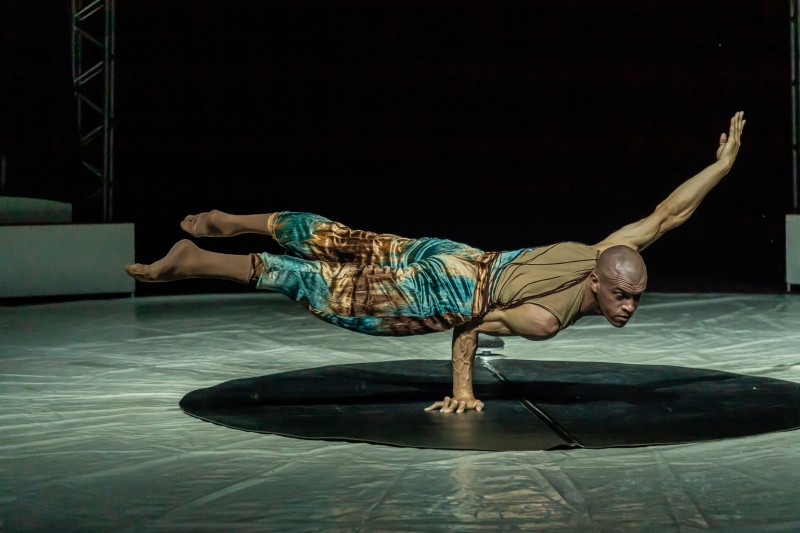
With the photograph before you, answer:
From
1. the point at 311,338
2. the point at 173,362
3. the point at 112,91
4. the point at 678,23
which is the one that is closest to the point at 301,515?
the point at 173,362

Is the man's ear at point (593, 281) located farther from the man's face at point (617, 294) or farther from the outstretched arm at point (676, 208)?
the outstretched arm at point (676, 208)

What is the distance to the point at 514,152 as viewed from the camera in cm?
1145

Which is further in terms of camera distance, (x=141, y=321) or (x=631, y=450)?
(x=141, y=321)

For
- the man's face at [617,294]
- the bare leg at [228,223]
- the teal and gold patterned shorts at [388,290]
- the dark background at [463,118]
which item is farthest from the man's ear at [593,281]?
the dark background at [463,118]

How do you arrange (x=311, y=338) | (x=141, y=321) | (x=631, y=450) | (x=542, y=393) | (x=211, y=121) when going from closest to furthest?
(x=631, y=450), (x=542, y=393), (x=311, y=338), (x=141, y=321), (x=211, y=121)

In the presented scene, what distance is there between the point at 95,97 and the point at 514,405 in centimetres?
538

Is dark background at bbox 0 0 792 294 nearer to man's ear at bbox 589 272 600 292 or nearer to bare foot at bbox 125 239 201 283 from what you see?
bare foot at bbox 125 239 201 283

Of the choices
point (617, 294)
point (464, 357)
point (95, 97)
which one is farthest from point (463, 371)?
point (95, 97)

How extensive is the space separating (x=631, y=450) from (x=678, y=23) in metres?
7.15

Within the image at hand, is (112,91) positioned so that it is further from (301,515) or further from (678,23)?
(301,515)

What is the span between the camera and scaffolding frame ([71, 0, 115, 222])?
905 centimetres

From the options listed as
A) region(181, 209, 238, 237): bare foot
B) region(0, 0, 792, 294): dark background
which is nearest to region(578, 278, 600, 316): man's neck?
region(181, 209, 238, 237): bare foot

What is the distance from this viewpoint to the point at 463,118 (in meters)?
11.4

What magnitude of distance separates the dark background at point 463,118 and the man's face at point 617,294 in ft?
17.7
